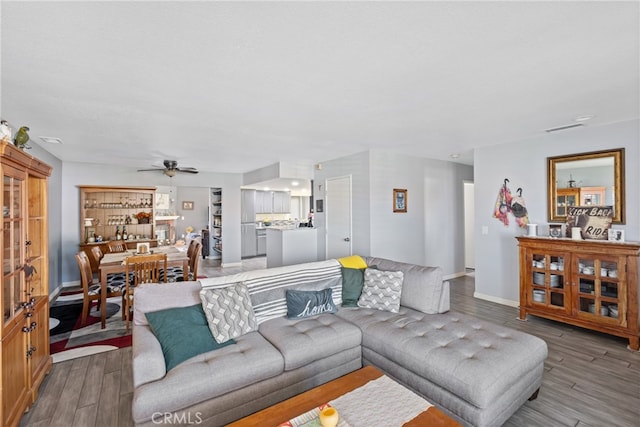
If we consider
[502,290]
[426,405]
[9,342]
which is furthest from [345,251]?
[9,342]

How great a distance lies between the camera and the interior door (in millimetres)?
5355

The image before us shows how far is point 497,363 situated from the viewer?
73.3 inches

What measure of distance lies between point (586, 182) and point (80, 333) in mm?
6350

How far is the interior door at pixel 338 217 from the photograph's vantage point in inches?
211

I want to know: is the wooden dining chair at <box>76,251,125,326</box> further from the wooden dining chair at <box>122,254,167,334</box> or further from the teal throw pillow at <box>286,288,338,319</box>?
the teal throw pillow at <box>286,288,338,319</box>

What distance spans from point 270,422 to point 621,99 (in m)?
3.86

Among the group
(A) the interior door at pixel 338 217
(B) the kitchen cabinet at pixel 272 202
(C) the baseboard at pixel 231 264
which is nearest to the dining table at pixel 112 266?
(A) the interior door at pixel 338 217

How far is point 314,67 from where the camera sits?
206cm

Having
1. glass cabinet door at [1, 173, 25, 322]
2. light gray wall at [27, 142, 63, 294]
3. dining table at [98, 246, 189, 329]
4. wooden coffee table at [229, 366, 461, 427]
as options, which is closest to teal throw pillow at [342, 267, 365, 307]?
wooden coffee table at [229, 366, 461, 427]

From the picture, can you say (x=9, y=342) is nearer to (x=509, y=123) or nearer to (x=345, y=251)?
(x=345, y=251)

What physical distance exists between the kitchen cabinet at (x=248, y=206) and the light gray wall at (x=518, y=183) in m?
6.24

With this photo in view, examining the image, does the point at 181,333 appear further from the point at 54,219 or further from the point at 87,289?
the point at 54,219

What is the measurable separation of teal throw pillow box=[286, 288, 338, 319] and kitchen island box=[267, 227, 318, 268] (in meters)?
2.78

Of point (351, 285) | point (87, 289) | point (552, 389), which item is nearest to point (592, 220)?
point (552, 389)
